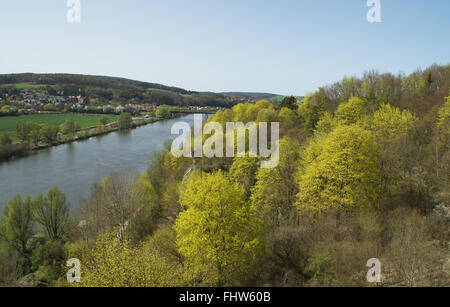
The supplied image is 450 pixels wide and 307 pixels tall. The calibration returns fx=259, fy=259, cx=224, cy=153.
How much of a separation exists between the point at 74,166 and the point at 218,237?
34.4 meters

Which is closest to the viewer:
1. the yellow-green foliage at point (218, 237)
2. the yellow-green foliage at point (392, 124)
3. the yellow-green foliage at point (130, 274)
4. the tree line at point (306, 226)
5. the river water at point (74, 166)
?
the yellow-green foliage at point (130, 274)

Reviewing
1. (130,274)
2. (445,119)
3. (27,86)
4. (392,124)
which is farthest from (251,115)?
(27,86)

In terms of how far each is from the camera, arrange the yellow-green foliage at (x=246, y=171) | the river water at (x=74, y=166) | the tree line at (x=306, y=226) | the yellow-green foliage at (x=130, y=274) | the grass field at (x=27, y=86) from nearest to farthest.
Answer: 1. the yellow-green foliage at (x=130, y=274)
2. the tree line at (x=306, y=226)
3. the yellow-green foliage at (x=246, y=171)
4. the river water at (x=74, y=166)
5. the grass field at (x=27, y=86)

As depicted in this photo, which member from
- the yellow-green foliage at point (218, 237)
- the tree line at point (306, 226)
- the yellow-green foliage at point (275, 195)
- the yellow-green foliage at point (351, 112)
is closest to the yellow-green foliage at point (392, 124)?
the tree line at point (306, 226)

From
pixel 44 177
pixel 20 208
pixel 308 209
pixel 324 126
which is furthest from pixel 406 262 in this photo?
pixel 44 177

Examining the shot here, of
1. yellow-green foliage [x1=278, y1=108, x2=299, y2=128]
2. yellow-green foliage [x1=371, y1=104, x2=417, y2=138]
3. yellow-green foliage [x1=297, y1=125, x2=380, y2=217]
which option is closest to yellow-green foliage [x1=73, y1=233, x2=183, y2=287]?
yellow-green foliage [x1=297, y1=125, x2=380, y2=217]

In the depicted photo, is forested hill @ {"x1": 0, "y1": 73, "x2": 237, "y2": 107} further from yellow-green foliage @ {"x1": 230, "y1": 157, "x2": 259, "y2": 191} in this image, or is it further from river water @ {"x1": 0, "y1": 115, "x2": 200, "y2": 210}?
yellow-green foliage @ {"x1": 230, "y1": 157, "x2": 259, "y2": 191}

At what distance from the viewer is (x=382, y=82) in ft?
115

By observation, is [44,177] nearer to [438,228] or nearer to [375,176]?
[375,176]

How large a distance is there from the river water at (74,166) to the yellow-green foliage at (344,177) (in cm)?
2132

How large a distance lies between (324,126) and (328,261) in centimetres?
1750

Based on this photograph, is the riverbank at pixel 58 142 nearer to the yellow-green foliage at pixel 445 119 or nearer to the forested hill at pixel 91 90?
the yellow-green foliage at pixel 445 119

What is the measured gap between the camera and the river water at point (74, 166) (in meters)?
29.0
